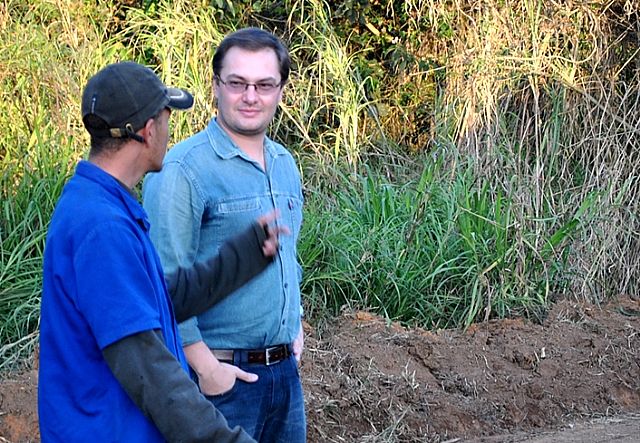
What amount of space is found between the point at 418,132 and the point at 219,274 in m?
7.81

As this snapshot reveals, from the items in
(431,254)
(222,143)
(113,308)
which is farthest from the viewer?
(431,254)

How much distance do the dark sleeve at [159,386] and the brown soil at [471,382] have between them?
10.9 feet

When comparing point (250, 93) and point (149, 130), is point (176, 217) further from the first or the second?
point (149, 130)

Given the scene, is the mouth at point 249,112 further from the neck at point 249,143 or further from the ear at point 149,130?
the ear at point 149,130

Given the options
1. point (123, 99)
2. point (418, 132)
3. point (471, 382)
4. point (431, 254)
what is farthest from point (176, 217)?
point (418, 132)

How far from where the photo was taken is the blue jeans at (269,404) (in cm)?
359

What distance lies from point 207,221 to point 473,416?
362 cm

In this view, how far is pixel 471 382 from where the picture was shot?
7035 millimetres

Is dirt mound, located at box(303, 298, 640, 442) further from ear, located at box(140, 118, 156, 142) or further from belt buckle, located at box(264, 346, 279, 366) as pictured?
ear, located at box(140, 118, 156, 142)

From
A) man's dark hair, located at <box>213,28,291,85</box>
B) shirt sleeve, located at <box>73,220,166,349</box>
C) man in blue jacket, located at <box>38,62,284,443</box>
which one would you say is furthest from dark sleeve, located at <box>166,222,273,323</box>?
man's dark hair, located at <box>213,28,291,85</box>

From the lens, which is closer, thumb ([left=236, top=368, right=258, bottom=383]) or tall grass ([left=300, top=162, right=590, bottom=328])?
thumb ([left=236, top=368, right=258, bottom=383])

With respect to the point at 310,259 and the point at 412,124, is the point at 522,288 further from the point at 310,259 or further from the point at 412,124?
the point at 412,124

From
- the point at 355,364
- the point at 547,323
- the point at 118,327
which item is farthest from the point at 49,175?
the point at 118,327

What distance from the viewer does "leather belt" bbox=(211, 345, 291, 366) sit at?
3.65m
